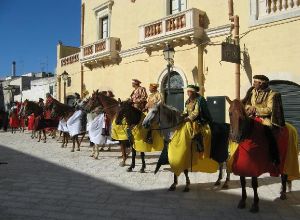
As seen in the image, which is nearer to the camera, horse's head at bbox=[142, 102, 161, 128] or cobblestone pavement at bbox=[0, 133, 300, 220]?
cobblestone pavement at bbox=[0, 133, 300, 220]

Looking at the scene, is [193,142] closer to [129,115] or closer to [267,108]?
[267,108]

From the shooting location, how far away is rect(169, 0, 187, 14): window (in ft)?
55.1

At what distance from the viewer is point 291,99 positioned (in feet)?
40.3

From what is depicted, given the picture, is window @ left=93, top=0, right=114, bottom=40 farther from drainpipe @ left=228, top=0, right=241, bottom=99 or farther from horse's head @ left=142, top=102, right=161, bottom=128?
horse's head @ left=142, top=102, right=161, bottom=128

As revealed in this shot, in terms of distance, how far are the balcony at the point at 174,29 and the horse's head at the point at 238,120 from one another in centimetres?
991

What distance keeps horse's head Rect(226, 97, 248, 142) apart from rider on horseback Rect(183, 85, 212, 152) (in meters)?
1.56

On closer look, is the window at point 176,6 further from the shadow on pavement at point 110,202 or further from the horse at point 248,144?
the horse at point 248,144

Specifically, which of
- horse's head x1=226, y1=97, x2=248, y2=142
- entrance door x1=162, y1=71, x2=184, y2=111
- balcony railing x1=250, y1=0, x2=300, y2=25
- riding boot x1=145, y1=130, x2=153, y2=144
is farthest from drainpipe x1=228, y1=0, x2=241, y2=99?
horse's head x1=226, y1=97, x2=248, y2=142

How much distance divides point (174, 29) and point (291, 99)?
5978 mm

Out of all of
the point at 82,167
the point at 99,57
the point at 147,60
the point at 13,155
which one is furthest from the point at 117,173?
the point at 99,57

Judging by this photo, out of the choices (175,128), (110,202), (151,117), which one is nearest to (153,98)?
(151,117)

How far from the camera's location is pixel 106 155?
12.5 m

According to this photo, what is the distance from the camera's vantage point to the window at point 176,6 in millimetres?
16781

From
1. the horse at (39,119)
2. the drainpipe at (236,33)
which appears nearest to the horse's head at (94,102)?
the drainpipe at (236,33)
